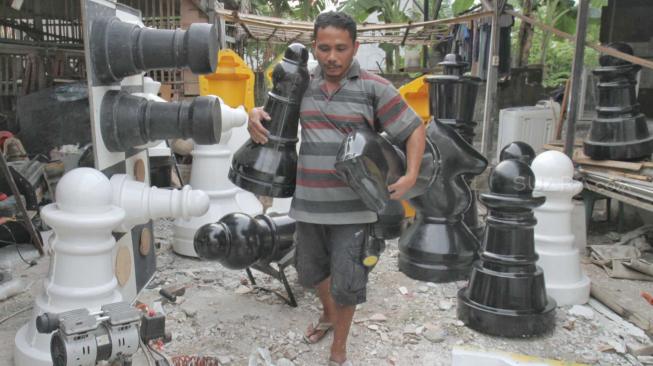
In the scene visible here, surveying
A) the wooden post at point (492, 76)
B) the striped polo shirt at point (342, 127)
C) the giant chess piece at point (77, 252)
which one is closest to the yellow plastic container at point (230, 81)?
the striped polo shirt at point (342, 127)

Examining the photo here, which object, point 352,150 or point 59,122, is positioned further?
point 59,122

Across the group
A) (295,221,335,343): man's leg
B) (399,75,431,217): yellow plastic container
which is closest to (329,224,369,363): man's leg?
(295,221,335,343): man's leg

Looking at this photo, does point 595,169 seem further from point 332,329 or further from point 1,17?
point 1,17

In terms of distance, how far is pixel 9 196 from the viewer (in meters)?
4.28

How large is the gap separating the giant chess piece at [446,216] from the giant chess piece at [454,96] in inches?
6.0

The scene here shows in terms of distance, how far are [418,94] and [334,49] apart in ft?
8.09

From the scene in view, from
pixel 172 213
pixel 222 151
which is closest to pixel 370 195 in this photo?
pixel 172 213

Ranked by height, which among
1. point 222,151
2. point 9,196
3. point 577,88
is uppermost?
point 577,88

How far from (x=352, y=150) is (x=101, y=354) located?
1.18m

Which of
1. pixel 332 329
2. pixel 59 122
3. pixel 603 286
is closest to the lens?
pixel 332 329

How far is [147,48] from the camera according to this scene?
254 centimetres

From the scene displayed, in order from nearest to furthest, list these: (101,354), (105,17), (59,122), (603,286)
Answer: (101,354), (105,17), (603,286), (59,122)

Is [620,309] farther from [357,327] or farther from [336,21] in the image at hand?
[336,21]

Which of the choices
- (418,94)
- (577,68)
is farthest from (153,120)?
(577,68)
